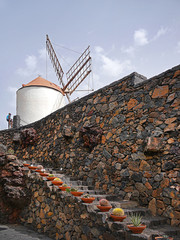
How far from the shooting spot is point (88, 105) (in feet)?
24.6

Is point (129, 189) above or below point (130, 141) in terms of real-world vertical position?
below

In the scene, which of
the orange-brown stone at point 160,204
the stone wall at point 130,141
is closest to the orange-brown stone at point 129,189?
the stone wall at point 130,141

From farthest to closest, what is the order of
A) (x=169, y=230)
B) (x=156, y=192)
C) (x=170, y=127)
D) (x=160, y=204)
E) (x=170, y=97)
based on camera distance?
(x=170, y=97)
(x=170, y=127)
(x=156, y=192)
(x=160, y=204)
(x=169, y=230)

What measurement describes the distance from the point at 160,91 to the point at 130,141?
4.64ft

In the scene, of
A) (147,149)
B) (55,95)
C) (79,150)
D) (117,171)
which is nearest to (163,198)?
(147,149)

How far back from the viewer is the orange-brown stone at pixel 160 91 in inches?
202

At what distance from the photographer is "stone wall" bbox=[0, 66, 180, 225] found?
15.4 feet

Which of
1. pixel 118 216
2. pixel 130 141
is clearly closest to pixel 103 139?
pixel 130 141

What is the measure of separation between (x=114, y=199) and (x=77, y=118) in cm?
328

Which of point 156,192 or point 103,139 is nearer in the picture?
point 156,192

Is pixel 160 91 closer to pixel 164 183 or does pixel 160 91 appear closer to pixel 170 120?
pixel 170 120

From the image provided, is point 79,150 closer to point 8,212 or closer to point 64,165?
point 64,165

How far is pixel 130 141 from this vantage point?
5.66 m

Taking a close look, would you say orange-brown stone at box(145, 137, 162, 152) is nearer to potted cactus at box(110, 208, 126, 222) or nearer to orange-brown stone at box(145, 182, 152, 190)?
orange-brown stone at box(145, 182, 152, 190)
